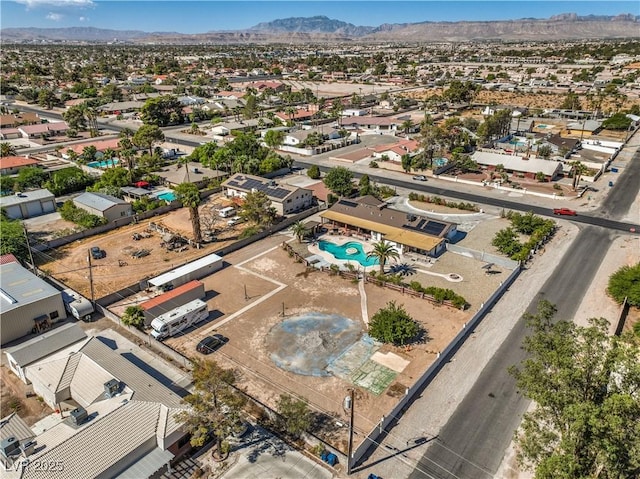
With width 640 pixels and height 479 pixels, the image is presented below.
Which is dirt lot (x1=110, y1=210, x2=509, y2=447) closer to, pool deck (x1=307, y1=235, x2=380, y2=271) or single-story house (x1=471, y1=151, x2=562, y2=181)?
pool deck (x1=307, y1=235, x2=380, y2=271)

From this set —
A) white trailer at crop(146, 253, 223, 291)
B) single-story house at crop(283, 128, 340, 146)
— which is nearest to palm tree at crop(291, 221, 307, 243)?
white trailer at crop(146, 253, 223, 291)

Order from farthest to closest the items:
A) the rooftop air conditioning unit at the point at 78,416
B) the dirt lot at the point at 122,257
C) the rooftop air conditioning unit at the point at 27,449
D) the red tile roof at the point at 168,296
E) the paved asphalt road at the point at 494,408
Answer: the dirt lot at the point at 122,257
the red tile roof at the point at 168,296
the paved asphalt road at the point at 494,408
the rooftop air conditioning unit at the point at 78,416
the rooftop air conditioning unit at the point at 27,449

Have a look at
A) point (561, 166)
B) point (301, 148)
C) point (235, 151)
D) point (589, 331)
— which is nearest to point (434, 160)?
point (561, 166)

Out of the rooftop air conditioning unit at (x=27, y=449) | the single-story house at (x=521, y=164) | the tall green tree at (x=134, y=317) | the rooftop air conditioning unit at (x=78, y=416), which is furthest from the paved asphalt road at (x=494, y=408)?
the single-story house at (x=521, y=164)

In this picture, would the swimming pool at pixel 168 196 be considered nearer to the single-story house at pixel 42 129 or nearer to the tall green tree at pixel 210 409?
the tall green tree at pixel 210 409

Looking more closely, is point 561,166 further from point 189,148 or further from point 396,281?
point 189,148

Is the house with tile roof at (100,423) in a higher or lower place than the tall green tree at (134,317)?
higher
